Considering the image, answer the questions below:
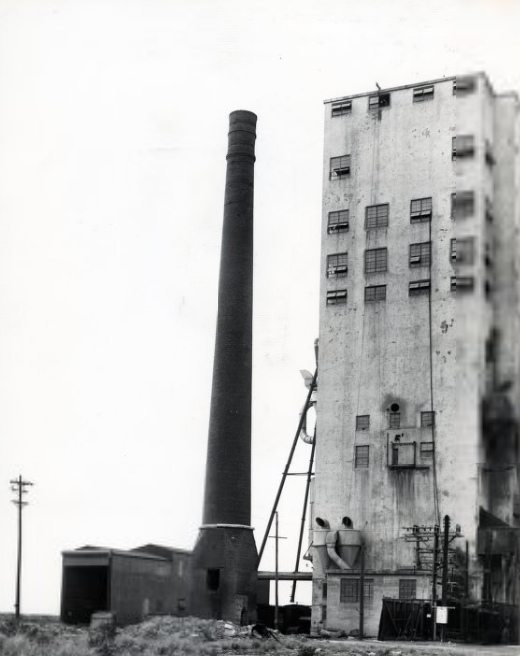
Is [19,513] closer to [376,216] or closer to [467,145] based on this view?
[376,216]

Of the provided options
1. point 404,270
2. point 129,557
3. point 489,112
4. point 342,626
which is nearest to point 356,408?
point 404,270

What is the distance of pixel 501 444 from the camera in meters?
8.36

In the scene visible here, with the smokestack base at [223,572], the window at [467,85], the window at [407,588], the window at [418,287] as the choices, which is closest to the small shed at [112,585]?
the smokestack base at [223,572]

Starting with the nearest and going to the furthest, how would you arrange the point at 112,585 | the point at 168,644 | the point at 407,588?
the point at 168,644, the point at 112,585, the point at 407,588

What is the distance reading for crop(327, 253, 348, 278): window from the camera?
145 ft

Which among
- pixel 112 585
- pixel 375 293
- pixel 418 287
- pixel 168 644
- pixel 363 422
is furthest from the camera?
pixel 375 293

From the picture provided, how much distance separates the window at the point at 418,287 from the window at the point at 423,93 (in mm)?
7995

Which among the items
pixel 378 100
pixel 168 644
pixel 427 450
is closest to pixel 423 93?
pixel 378 100

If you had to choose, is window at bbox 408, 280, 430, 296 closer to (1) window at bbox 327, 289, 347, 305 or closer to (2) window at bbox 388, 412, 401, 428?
(1) window at bbox 327, 289, 347, 305

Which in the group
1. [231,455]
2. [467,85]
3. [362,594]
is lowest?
[362,594]

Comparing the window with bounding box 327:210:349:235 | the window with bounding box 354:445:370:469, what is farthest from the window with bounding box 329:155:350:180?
the window with bounding box 354:445:370:469

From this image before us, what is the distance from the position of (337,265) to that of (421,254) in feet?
13.0

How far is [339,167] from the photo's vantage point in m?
44.8

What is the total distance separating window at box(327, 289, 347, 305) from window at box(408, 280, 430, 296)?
3.09m
